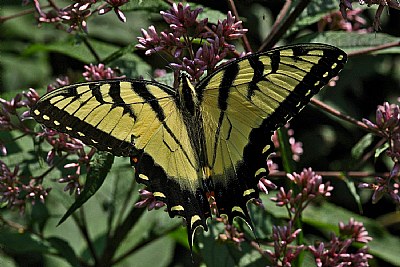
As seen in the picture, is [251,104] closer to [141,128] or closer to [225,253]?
[141,128]

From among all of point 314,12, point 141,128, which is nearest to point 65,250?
point 141,128

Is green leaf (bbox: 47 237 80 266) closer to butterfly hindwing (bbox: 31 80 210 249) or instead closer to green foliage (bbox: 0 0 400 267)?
green foliage (bbox: 0 0 400 267)

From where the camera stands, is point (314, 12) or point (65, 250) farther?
point (65, 250)

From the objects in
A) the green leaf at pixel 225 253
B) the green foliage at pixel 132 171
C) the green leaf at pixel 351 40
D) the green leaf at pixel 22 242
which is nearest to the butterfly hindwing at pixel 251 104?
the green foliage at pixel 132 171

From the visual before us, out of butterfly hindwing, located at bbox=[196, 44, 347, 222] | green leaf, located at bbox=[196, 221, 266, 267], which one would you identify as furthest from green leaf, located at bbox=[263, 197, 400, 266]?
butterfly hindwing, located at bbox=[196, 44, 347, 222]

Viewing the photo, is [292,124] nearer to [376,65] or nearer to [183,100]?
[376,65]

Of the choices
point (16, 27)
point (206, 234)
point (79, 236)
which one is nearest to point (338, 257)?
point (206, 234)

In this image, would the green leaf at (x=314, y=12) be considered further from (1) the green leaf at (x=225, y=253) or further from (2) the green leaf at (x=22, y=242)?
(2) the green leaf at (x=22, y=242)
